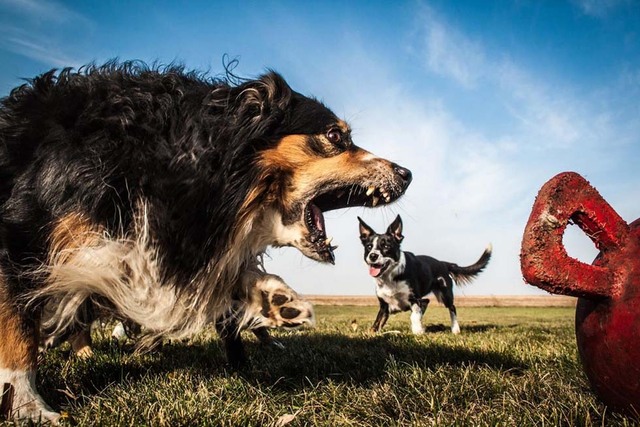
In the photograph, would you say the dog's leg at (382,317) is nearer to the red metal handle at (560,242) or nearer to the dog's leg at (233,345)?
the dog's leg at (233,345)

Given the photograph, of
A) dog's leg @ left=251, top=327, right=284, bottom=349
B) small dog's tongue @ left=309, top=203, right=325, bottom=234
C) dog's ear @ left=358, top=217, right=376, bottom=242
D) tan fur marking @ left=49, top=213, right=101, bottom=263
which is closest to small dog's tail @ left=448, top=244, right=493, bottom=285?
dog's ear @ left=358, top=217, right=376, bottom=242

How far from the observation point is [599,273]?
7.70ft

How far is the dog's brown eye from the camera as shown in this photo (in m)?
3.56

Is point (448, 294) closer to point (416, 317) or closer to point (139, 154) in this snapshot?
point (416, 317)

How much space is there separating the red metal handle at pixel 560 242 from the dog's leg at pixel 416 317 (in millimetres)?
7707

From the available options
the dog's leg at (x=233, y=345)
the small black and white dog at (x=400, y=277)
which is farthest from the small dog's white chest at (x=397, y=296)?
the dog's leg at (x=233, y=345)

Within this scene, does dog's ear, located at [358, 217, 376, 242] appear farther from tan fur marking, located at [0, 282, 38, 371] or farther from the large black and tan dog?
tan fur marking, located at [0, 282, 38, 371]

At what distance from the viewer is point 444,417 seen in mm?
2619

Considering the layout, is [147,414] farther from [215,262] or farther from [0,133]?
[0,133]

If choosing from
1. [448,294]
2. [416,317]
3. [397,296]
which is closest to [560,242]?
[416,317]

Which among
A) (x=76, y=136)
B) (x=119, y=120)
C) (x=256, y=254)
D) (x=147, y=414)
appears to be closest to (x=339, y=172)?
(x=256, y=254)

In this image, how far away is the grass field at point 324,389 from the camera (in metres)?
2.63

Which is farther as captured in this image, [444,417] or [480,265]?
[480,265]

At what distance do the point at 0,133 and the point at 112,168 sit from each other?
0.78m
